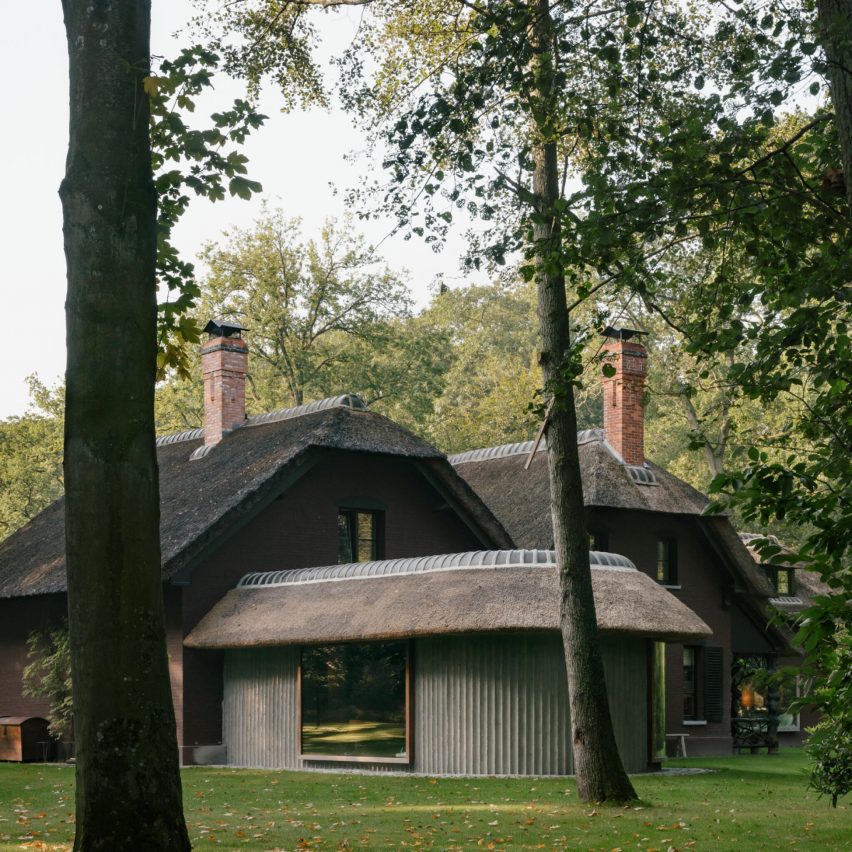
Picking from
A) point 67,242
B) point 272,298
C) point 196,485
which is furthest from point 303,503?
point 272,298

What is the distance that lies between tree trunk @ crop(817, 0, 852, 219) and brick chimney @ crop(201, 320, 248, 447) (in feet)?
69.0

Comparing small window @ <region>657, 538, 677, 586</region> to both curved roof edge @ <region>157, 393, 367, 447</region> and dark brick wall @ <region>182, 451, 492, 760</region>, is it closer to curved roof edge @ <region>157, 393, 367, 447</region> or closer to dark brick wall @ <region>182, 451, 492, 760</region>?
dark brick wall @ <region>182, 451, 492, 760</region>

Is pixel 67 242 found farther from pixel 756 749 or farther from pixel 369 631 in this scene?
pixel 756 749

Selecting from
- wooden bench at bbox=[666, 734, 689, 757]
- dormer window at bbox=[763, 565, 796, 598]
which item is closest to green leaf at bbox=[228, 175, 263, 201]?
wooden bench at bbox=[666, 734, 689, 757]

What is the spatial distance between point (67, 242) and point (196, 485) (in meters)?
18.3

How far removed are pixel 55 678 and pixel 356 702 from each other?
6689 millimetres

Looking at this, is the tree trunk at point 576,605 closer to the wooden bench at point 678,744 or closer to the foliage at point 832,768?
the foliage at point 832,768

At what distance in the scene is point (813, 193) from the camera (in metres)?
10.1

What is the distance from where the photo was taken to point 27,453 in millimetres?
44594

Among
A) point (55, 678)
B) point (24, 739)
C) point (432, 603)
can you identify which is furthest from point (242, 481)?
point (24, 739)

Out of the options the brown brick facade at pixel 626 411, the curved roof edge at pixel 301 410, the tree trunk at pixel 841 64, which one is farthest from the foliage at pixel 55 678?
the tree trunk at pixel 841 64

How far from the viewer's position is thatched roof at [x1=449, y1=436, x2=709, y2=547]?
28.6m

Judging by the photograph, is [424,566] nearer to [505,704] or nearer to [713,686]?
[505,704]

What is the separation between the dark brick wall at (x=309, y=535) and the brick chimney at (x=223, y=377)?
4.23m
